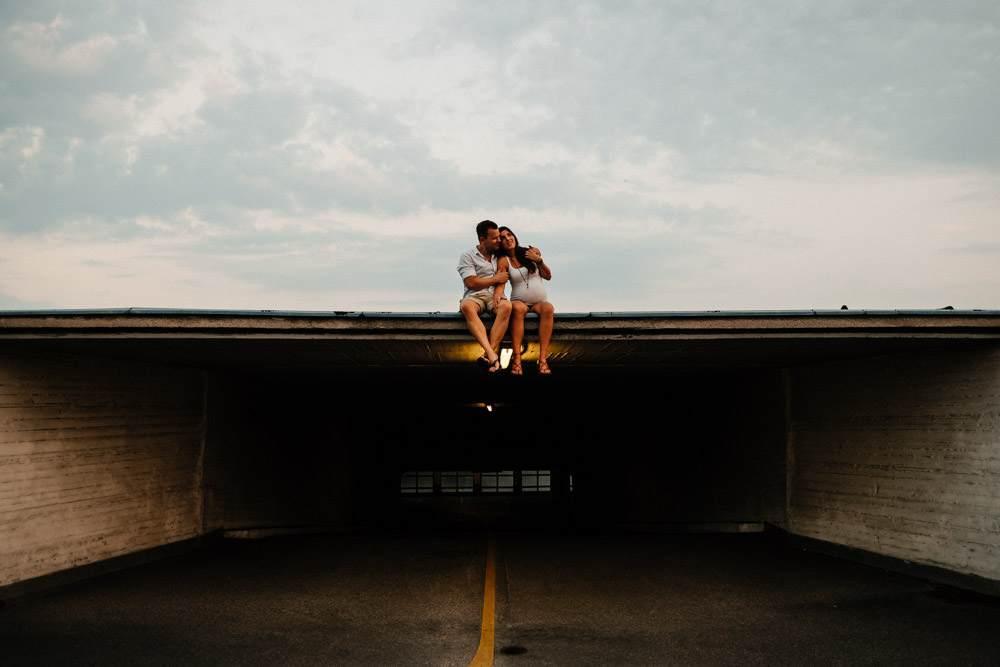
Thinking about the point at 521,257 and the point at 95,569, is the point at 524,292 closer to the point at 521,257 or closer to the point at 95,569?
the point at 521,257

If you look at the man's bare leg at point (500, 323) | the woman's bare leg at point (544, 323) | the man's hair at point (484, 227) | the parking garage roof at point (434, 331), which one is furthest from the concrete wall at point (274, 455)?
the woman's bare leg at point (544, 323)

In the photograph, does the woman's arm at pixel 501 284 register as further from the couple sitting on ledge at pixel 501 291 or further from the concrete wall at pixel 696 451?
the concrete wall at pixel 696 451

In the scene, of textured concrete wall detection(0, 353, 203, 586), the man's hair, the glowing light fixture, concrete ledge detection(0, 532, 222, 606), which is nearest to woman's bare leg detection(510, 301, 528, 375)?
the man's hair

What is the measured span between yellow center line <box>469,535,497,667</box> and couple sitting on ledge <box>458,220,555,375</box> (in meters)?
2.44

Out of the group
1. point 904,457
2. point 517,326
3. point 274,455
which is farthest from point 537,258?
point 274,455

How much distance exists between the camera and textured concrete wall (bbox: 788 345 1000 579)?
7617 millimetres

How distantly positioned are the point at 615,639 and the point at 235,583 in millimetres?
4752

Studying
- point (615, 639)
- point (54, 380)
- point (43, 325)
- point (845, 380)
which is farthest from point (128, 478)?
point (845, 380)

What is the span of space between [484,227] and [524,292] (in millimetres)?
917

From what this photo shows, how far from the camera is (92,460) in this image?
8.47 m

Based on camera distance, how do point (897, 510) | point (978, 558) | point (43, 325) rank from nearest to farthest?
point (43, 325), point (978, 558), point (897, 510)

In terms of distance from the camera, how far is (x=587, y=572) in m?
8.74

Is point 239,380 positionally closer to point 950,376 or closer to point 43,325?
point 43,325

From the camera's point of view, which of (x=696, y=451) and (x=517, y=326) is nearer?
(x=517, y=326)
